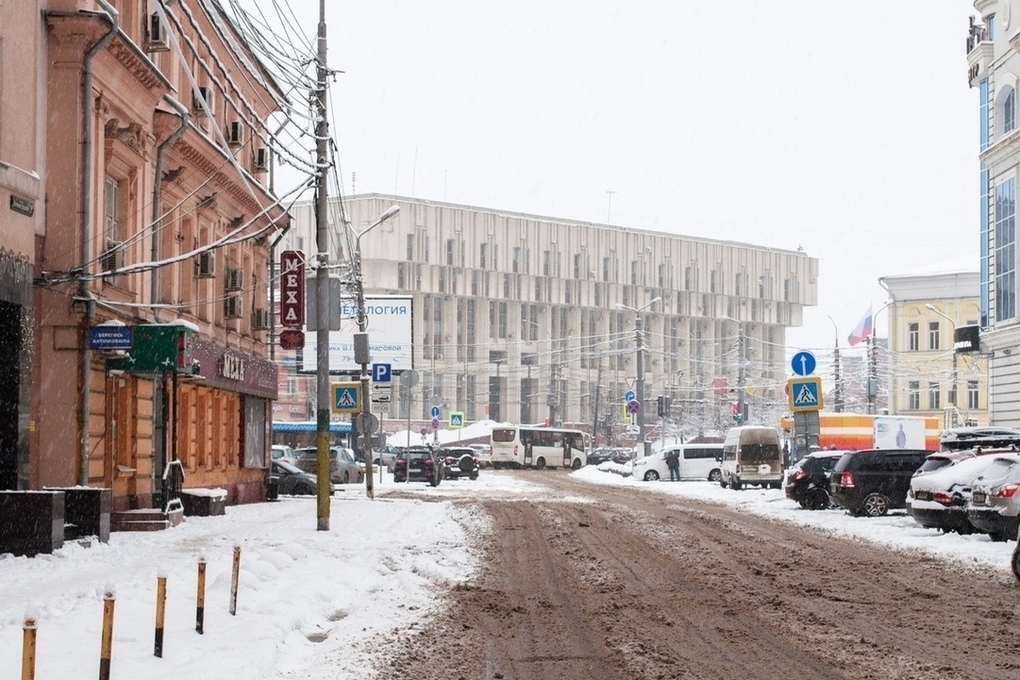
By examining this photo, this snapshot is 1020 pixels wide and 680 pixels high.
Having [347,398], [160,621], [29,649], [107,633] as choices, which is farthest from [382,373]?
[29,649]

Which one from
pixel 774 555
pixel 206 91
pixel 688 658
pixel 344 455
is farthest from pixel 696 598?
pixel 344 455

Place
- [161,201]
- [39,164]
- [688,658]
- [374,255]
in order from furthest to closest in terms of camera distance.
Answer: [374,255], [161,201], [39,164], [688,658]

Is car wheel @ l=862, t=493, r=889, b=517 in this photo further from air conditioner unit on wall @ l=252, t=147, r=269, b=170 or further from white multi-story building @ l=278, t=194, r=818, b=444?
white multi-story building @ l=278, t=194, r=818, b=444

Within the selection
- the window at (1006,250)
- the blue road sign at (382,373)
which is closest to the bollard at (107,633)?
the blue road sign at (382,373)

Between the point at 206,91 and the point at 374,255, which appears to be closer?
the point at 206,91

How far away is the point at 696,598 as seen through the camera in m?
14.4

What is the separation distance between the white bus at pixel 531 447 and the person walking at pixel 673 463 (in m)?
22.3

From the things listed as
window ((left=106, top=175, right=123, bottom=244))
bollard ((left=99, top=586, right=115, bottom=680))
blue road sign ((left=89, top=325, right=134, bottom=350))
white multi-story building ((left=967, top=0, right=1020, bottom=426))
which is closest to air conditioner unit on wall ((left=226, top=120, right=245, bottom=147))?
window ((left=106, top=175, right=123, bottom=244))

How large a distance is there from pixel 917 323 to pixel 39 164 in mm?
76695

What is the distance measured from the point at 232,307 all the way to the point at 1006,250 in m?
27.8

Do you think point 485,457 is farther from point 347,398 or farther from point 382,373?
point 347,398

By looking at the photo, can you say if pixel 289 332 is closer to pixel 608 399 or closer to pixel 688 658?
pixel 688 658

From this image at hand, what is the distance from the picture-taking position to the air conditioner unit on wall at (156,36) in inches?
1037

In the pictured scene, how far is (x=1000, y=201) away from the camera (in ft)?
159
